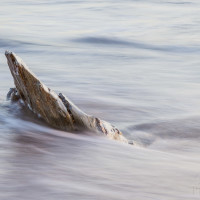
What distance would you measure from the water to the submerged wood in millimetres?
87

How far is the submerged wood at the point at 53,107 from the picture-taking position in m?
3.76

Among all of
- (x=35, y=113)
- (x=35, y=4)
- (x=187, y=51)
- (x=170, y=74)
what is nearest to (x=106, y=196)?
(x=35, y=113)

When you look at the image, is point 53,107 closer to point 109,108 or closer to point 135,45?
point 109,108

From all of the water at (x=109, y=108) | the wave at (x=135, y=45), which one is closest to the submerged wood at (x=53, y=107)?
the water at (x=109, y=108)

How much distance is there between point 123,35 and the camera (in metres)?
10.9

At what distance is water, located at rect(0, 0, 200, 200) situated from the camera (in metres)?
2.86

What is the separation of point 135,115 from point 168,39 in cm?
591

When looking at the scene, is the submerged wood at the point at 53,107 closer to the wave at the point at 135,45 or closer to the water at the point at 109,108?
the water at the point at 109,108

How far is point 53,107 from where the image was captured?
3770mm

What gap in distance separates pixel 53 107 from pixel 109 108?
1.43 metres

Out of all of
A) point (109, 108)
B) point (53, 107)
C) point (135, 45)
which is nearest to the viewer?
point (53, 107)

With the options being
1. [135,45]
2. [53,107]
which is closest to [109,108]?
[53,107]

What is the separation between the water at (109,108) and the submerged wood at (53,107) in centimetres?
9

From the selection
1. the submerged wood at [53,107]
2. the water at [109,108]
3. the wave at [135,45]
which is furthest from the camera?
the wave at [135,45]
